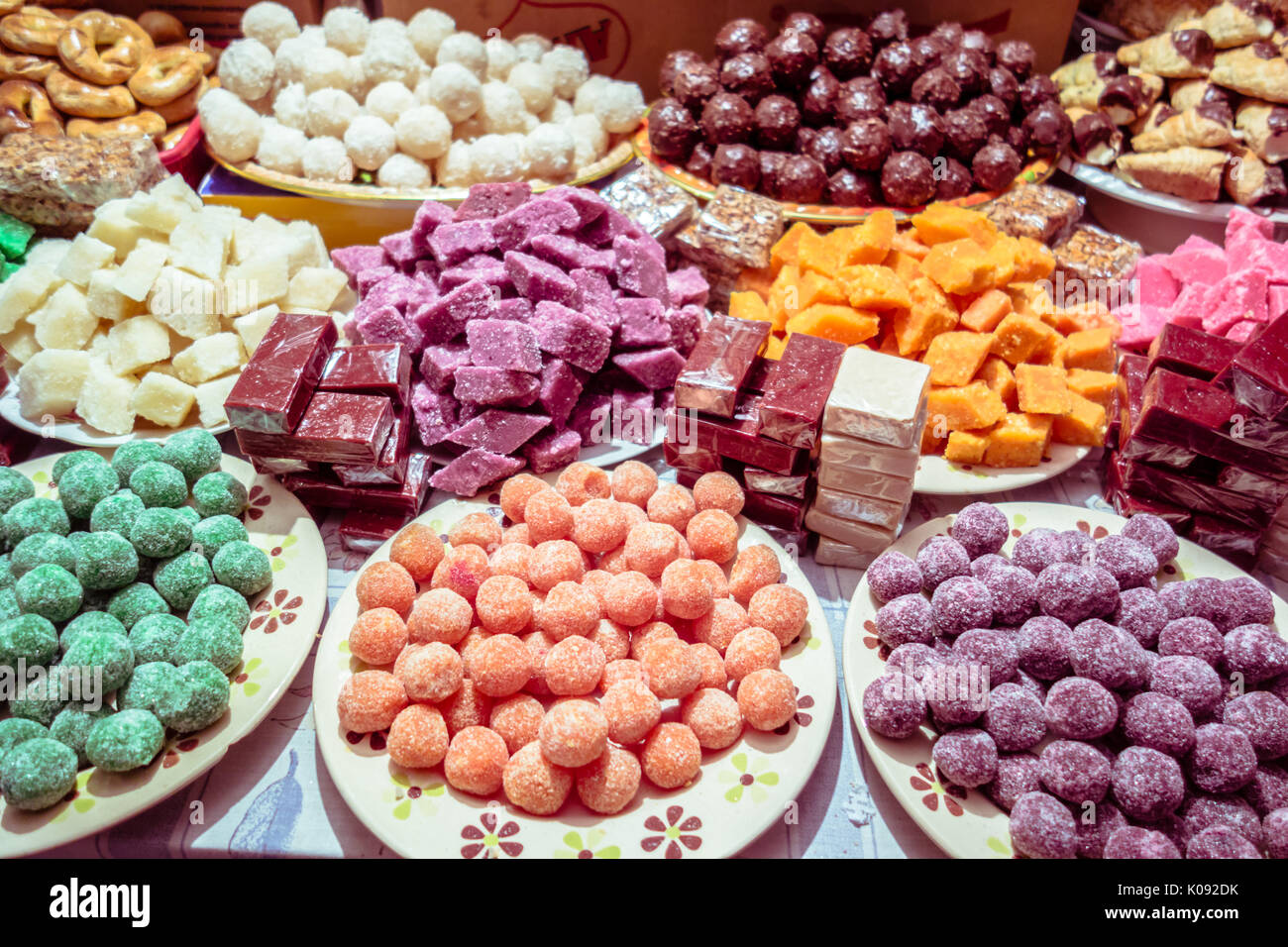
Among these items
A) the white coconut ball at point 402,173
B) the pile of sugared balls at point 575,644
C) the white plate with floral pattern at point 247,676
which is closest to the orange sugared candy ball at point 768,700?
the pile of sugared balls at point 575,644

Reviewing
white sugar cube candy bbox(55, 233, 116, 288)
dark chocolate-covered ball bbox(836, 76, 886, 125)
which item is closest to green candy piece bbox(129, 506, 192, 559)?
white sugar cube candy bbox(55, 233, 116, 288)

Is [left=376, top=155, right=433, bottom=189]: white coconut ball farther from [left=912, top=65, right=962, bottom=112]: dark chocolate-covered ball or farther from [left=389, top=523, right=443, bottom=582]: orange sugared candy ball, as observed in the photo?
[left=912, top=65, right=962, bottom=112]: dark chocolate-covered ball

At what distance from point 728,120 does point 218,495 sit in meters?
2.20

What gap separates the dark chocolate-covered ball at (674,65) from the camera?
323cm

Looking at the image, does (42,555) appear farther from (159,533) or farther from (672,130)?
(672,130)

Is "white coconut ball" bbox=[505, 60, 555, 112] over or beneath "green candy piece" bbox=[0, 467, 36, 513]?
over

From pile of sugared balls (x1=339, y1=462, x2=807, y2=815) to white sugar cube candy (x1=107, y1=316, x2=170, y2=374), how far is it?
1035mm

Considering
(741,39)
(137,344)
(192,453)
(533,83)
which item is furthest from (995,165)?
(137,344)

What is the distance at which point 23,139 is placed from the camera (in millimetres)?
2715

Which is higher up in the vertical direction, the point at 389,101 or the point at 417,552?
the point at 389,101

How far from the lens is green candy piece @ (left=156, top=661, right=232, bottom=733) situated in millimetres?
1598

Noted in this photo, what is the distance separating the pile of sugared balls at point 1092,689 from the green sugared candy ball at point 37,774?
157 cm

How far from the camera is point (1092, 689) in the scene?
1612mm
